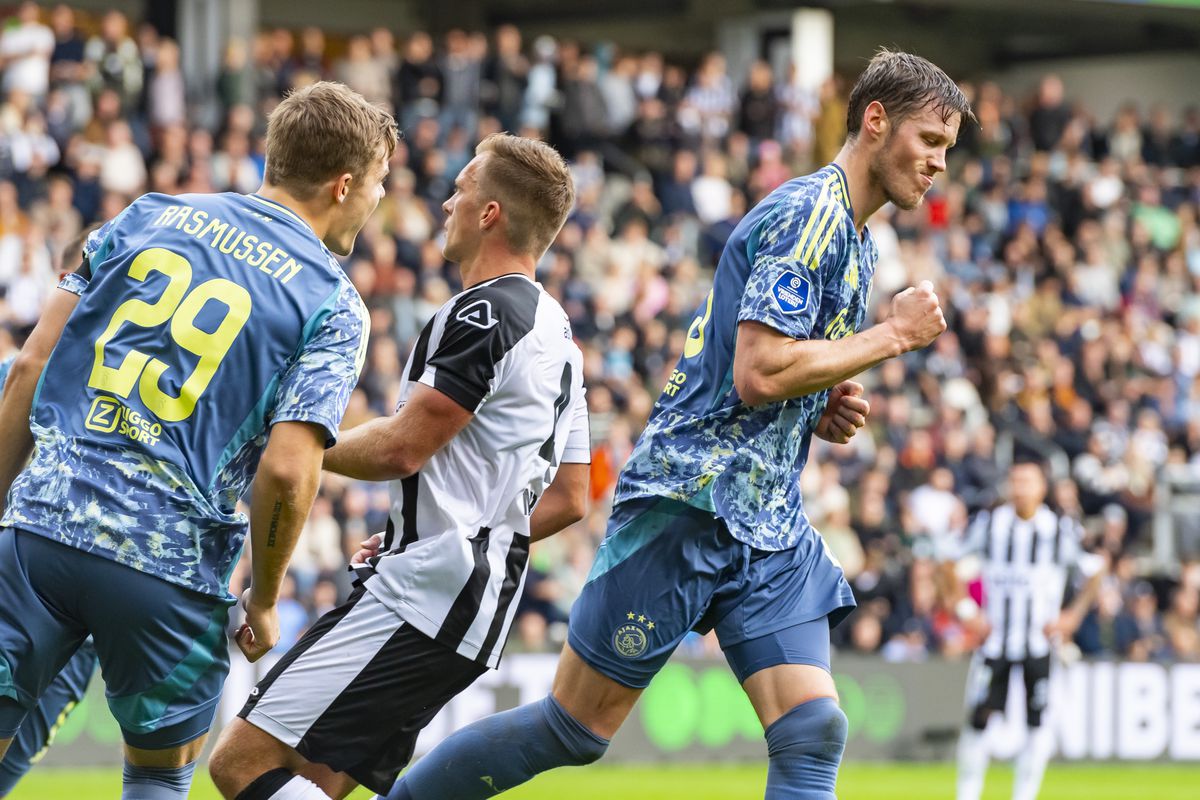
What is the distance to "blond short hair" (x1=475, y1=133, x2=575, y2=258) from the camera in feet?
17.1

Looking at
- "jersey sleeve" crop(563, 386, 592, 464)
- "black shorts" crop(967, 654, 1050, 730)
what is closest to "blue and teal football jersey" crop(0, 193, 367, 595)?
"jersey sleeve" crop(563, 386, 592, 464)

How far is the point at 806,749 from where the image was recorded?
17.5 feet

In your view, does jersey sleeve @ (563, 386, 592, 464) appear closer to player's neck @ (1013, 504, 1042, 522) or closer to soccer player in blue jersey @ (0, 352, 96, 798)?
soccer player in blue jersey @ (0, 352, 96, 798)

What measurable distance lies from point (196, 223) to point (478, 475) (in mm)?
1068

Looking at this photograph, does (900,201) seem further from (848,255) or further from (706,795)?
(706,795)

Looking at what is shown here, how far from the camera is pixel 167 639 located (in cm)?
465

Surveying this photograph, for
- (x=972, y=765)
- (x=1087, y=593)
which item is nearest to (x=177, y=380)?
(x=972, y=765)

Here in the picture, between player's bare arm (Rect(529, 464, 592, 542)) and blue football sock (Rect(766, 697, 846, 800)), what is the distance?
0.91 meters

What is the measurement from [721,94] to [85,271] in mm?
18605

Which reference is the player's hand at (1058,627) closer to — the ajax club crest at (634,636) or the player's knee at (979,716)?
the player's knee at (979,716)

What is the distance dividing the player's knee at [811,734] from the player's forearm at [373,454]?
140 cm

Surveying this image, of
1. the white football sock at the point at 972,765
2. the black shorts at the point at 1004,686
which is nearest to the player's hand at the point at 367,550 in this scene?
the white football sock at the point at 972,765

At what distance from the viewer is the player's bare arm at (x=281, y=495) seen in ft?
14.8

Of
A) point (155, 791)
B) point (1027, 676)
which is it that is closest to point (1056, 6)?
point (1027, 676)
